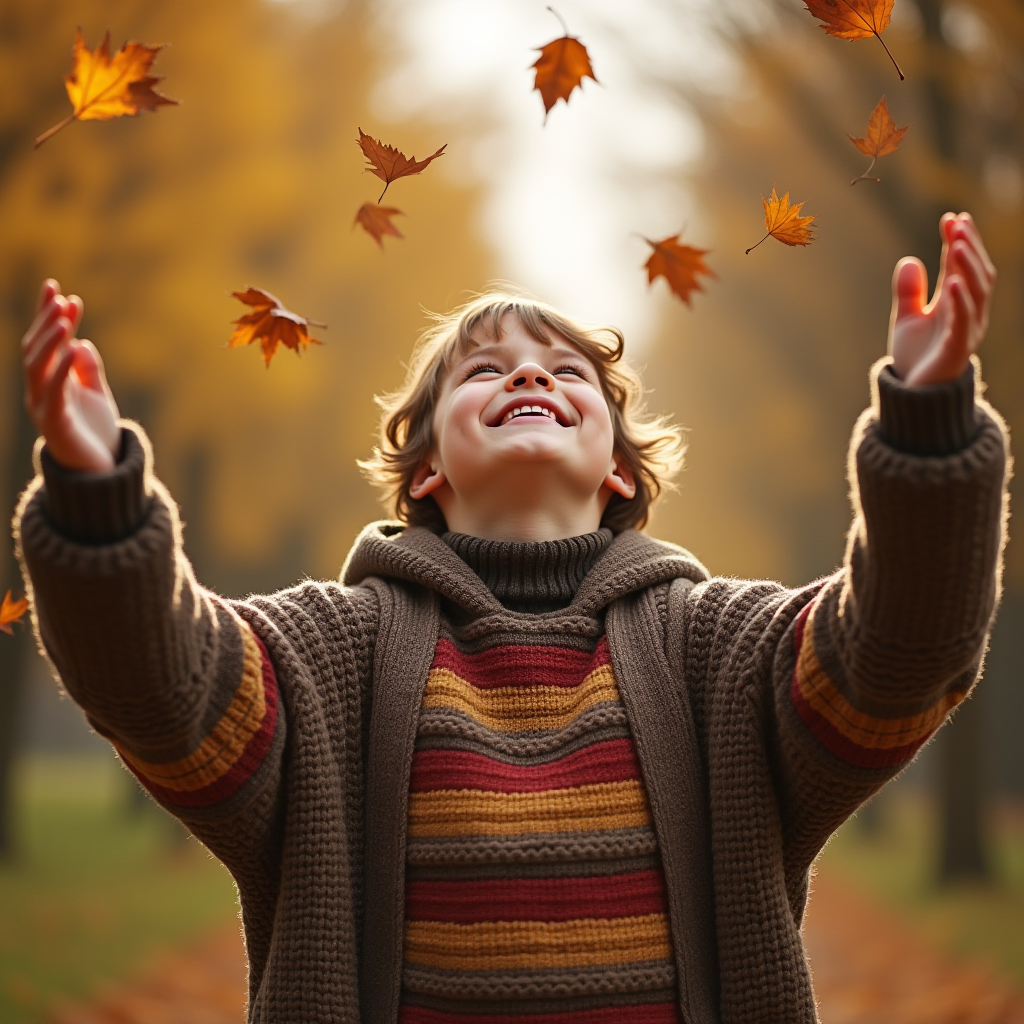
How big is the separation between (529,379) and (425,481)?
0.39m

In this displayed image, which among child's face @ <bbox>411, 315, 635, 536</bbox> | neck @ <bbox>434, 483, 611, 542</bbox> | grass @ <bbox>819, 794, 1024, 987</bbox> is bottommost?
neck @ <bbox>434, 483, 611, 542</bbox>

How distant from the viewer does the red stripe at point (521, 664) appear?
2.51m

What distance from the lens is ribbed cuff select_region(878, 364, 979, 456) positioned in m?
1.94

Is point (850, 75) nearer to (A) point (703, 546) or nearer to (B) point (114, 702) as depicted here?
(A) point (703, 546)

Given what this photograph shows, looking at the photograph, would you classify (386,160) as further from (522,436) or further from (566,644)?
(566,644)

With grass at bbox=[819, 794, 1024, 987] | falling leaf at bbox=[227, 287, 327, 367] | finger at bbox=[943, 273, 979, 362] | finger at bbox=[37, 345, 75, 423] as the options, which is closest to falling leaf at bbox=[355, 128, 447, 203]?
falling leaf at bbox=[227, 287, 327, 367]

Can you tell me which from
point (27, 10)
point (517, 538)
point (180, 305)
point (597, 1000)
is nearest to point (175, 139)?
point (180, 305)

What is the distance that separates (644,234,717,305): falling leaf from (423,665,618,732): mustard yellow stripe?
84 centimetres

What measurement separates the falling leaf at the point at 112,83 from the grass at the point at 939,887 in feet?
19.2

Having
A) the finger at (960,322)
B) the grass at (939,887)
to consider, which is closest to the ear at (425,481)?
the finger at (960,322)

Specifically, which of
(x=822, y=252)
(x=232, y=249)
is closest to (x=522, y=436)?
(x=232, y=249)

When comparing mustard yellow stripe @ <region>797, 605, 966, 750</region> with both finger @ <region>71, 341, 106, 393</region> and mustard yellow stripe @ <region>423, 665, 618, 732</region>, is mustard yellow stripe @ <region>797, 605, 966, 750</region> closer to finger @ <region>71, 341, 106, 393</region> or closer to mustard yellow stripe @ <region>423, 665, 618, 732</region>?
mustard yellow stripe @ <region>423, 665, 618, 732</region>

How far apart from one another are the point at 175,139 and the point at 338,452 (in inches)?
151

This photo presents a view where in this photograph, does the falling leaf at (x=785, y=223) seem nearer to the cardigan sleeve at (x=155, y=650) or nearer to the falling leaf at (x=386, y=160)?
the falling leaf at (x=386, y=160)
